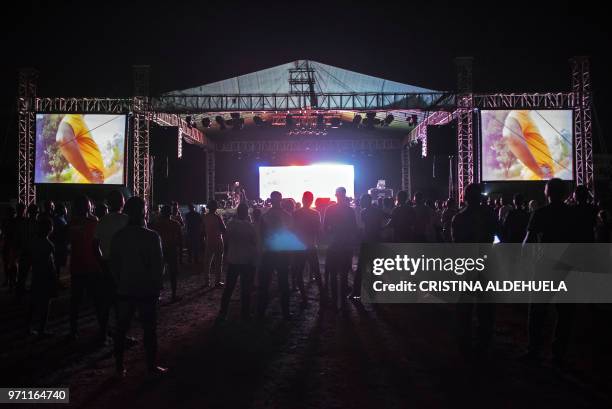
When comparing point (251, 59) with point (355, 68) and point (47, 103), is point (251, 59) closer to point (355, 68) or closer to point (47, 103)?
point (355, 68)

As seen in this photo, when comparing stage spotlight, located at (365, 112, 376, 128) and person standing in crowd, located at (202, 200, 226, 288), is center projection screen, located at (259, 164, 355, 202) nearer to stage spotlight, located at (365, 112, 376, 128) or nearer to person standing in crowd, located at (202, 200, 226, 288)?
stage spotlight, located at (365, 112, 376, 128)

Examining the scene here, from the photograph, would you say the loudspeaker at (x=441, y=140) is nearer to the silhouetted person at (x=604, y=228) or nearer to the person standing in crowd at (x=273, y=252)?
the silhouetted person at (x=604, y=228)

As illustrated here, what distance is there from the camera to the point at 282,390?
3.89 metres

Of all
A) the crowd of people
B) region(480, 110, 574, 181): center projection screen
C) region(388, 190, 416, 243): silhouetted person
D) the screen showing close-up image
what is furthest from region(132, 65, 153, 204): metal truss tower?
region(480, 110, 574, 181): center projection screen

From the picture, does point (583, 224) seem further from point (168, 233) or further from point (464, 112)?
point (464, 112)

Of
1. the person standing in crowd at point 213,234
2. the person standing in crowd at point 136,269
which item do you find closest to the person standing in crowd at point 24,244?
the person standing in crowd at point 213,234

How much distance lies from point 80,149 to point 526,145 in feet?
46.8

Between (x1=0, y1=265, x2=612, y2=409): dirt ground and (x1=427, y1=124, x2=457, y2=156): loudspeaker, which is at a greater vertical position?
(x1=427, y1=124, x2=457, y2=156): loudspeaker

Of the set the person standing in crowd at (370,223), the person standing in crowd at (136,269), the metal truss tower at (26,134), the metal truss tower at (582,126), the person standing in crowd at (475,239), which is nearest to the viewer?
the person standing in crowd at (136,269)

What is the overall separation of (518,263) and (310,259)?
142 inches

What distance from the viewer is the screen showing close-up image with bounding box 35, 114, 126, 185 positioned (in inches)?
609

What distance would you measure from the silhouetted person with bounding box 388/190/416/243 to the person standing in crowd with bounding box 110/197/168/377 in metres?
4.24

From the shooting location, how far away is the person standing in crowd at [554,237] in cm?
443

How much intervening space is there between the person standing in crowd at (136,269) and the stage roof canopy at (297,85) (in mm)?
13947
